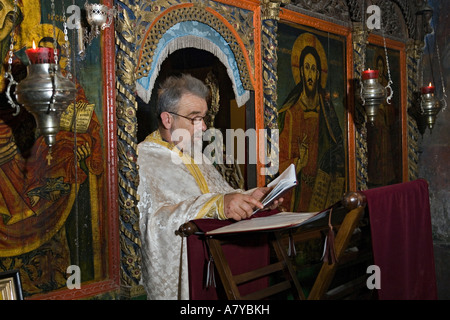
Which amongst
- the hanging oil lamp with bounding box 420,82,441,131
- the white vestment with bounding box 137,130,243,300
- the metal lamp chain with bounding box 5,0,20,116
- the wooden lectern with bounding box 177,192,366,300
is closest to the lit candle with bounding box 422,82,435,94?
the hanging oil lamp with bounding box 420,82,441,131

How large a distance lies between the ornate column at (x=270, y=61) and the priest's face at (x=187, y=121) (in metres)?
0.74

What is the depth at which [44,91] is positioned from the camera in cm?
214

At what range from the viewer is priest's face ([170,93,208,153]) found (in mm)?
3348

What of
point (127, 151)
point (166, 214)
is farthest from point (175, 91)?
point (166, 214)

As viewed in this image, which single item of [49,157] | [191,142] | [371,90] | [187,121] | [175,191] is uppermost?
[371,90]

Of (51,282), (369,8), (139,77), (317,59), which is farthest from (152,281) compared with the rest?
(369,8)

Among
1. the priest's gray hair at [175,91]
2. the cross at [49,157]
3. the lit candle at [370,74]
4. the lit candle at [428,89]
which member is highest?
the lit candle at [428,89]

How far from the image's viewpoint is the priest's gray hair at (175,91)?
3.37m

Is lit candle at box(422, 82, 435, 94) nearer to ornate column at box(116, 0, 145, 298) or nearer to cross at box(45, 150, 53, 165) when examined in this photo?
ornate column at box(116, 0, 145, 298)

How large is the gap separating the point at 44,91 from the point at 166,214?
1055 millimetres

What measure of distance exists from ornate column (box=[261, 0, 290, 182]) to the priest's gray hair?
718 millimetres

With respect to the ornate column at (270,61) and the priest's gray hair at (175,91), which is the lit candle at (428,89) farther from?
the priest's gray hair at (175,91)

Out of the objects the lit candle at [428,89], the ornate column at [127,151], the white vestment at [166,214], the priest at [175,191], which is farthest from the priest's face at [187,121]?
the lit candle at [428,89]

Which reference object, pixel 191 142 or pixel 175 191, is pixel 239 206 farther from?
pixel 191 142
